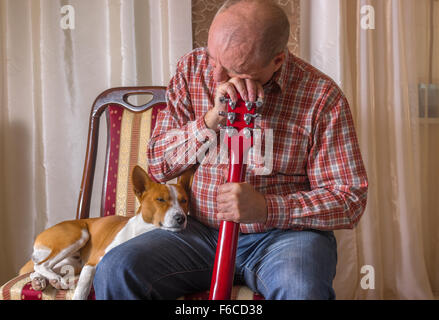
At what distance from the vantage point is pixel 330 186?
1026mm

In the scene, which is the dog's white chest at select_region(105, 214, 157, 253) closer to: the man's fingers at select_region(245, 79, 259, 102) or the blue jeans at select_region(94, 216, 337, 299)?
the blue jeans at select_region(94, 216, 337, 299)

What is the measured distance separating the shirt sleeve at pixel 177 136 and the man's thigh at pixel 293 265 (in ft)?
1.00

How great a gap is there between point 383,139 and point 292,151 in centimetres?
90

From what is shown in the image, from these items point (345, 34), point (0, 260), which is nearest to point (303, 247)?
point (345, 34)

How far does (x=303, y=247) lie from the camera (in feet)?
Answer: 2.98

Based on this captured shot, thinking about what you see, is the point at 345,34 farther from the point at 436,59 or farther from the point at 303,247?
the point at 303,247

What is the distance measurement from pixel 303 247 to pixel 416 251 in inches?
44.3

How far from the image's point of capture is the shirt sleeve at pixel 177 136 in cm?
103

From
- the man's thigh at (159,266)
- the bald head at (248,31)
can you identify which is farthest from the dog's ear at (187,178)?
the bald head at (248,31)

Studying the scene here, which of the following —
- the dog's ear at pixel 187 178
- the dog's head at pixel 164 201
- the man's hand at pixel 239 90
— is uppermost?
the man's hand at pixel 239 90

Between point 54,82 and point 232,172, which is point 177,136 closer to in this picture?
point 232,172

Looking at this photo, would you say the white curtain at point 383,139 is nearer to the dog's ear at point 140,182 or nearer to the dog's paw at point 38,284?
the dog's ear at point 140,182

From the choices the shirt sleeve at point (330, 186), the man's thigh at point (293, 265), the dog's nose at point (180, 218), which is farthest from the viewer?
the dog's nose at point (180, 218)

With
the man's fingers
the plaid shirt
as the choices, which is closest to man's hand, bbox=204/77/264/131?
the man's fingers
